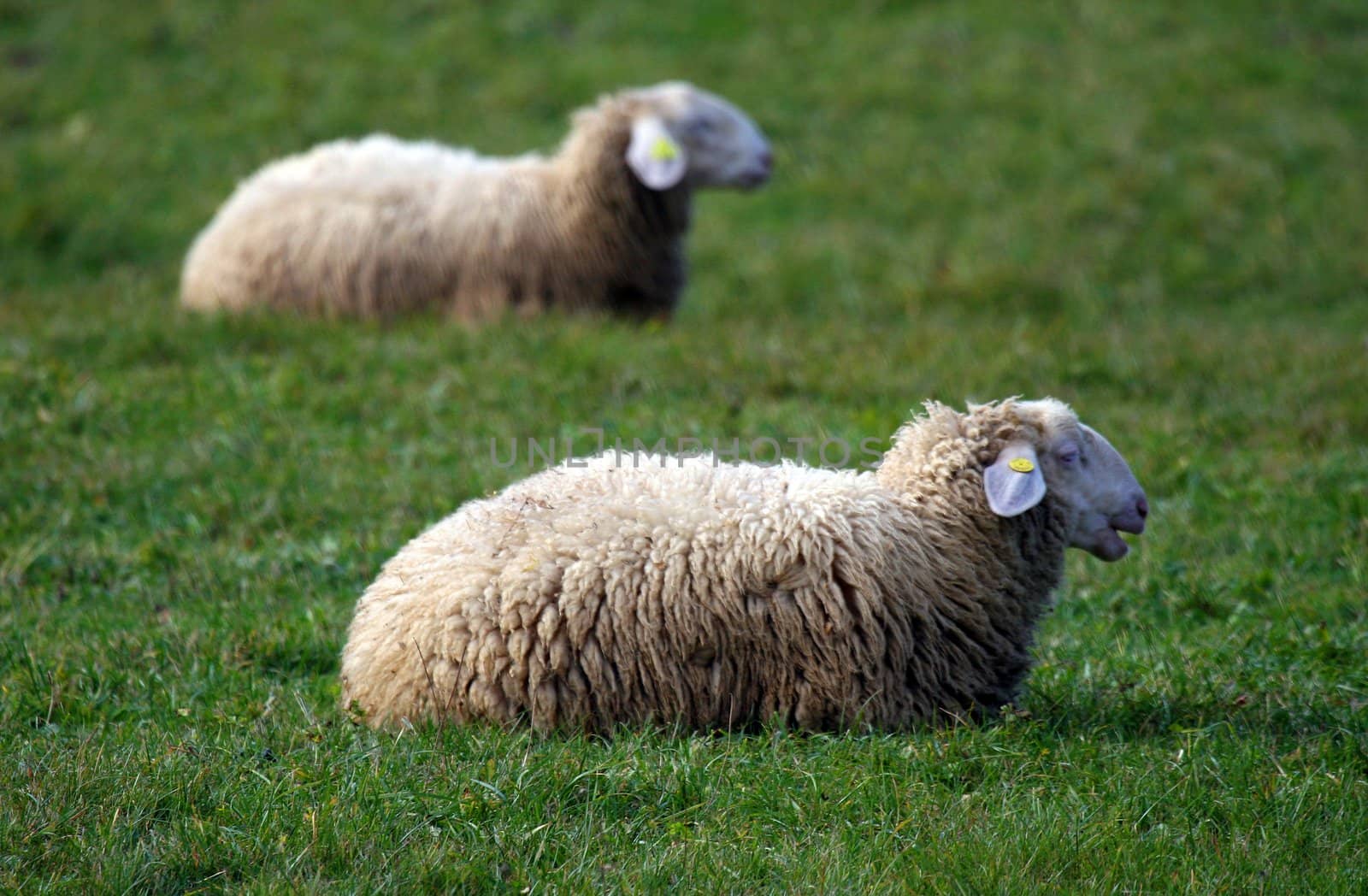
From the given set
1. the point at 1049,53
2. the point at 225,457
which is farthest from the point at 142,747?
the point at 1049,53

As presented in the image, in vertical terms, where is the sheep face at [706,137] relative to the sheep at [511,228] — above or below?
above

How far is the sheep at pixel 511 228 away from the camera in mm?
8758

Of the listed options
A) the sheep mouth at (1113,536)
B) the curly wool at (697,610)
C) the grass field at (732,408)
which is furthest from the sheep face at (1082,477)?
the grass field at (732,408)

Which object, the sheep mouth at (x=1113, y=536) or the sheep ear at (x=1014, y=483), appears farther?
the sheep mouth at (x=1113, y=536)

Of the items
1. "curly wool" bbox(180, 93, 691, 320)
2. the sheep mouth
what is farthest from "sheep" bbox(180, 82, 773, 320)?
the sheep mouth

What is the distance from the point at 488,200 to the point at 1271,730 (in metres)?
5.90

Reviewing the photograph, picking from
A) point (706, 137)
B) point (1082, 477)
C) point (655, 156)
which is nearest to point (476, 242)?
point (655, 156)

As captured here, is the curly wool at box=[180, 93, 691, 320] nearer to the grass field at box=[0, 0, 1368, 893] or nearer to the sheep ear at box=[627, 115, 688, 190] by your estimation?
the sheep ear at box=[627, 115, 688, 190]

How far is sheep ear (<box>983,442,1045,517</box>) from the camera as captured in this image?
4402 millimetres

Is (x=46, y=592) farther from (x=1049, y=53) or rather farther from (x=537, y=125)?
(x=1049, y=53)

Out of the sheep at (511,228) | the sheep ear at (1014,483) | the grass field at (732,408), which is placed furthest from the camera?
the sheep at (511,228)

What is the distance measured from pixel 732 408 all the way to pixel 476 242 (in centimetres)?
231

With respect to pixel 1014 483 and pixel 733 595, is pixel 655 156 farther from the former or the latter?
pixel 733 595

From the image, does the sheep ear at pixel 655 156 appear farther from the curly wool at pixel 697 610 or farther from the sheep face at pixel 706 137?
the curly wool at pixel 697 610
